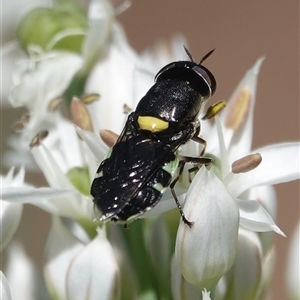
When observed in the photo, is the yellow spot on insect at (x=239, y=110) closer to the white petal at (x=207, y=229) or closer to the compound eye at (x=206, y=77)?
the compound eye at (x=206, y=77)


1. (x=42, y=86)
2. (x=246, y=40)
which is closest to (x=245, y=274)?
(x=42, y=86)

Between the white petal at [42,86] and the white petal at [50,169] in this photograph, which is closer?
the white petal at [50,169]

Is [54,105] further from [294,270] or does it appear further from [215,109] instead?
[294,270]

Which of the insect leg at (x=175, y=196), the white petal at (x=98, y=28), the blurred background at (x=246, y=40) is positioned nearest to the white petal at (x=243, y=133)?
the insect leg at (x=175, y=196)

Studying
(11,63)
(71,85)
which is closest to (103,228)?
(71,85)

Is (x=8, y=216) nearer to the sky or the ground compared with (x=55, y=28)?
nearer to the ground

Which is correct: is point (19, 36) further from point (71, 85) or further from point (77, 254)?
point (77, 254)
